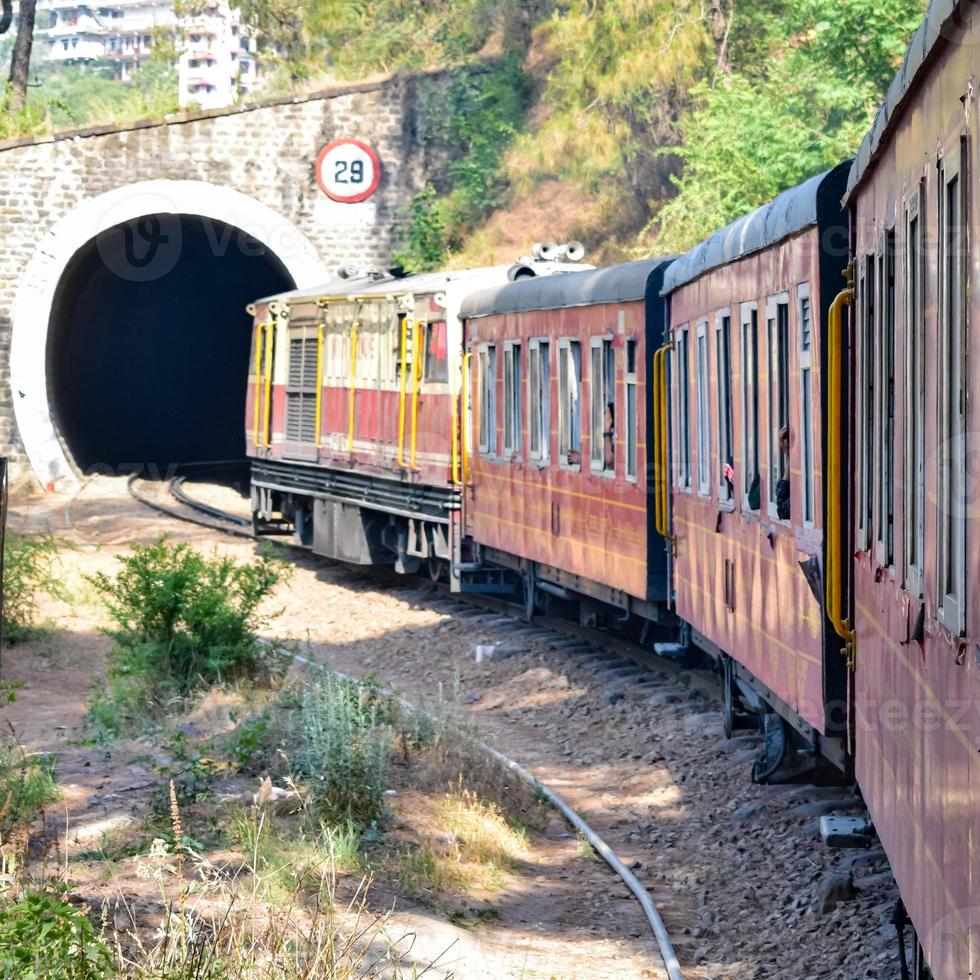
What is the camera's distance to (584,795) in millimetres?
10930

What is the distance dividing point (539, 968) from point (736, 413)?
10.9ft

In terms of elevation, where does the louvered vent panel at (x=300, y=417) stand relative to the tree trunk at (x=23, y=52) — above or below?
below

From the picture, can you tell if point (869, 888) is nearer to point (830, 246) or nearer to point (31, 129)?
point (830, 246)

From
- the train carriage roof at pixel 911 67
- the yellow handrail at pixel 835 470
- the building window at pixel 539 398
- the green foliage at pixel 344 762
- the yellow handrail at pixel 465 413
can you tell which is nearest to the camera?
the train carriage roof at pixel 911 67

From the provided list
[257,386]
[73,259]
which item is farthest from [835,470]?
[73,259]

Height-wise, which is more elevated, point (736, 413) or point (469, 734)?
point (736, 413)

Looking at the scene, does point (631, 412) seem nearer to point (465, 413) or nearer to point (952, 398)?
point (465, 413)

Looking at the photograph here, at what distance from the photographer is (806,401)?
7484 millimetres

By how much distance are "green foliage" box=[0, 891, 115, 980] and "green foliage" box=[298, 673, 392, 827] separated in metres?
3.18

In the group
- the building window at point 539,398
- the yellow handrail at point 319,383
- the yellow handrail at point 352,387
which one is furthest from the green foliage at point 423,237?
the building window at point 539,398

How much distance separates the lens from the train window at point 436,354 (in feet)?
59.4

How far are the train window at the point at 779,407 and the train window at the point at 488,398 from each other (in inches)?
336

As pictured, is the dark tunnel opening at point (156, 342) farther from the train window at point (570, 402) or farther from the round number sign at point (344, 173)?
the train window at point (570, 402)

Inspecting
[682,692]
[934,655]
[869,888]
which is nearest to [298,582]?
[682,692]
